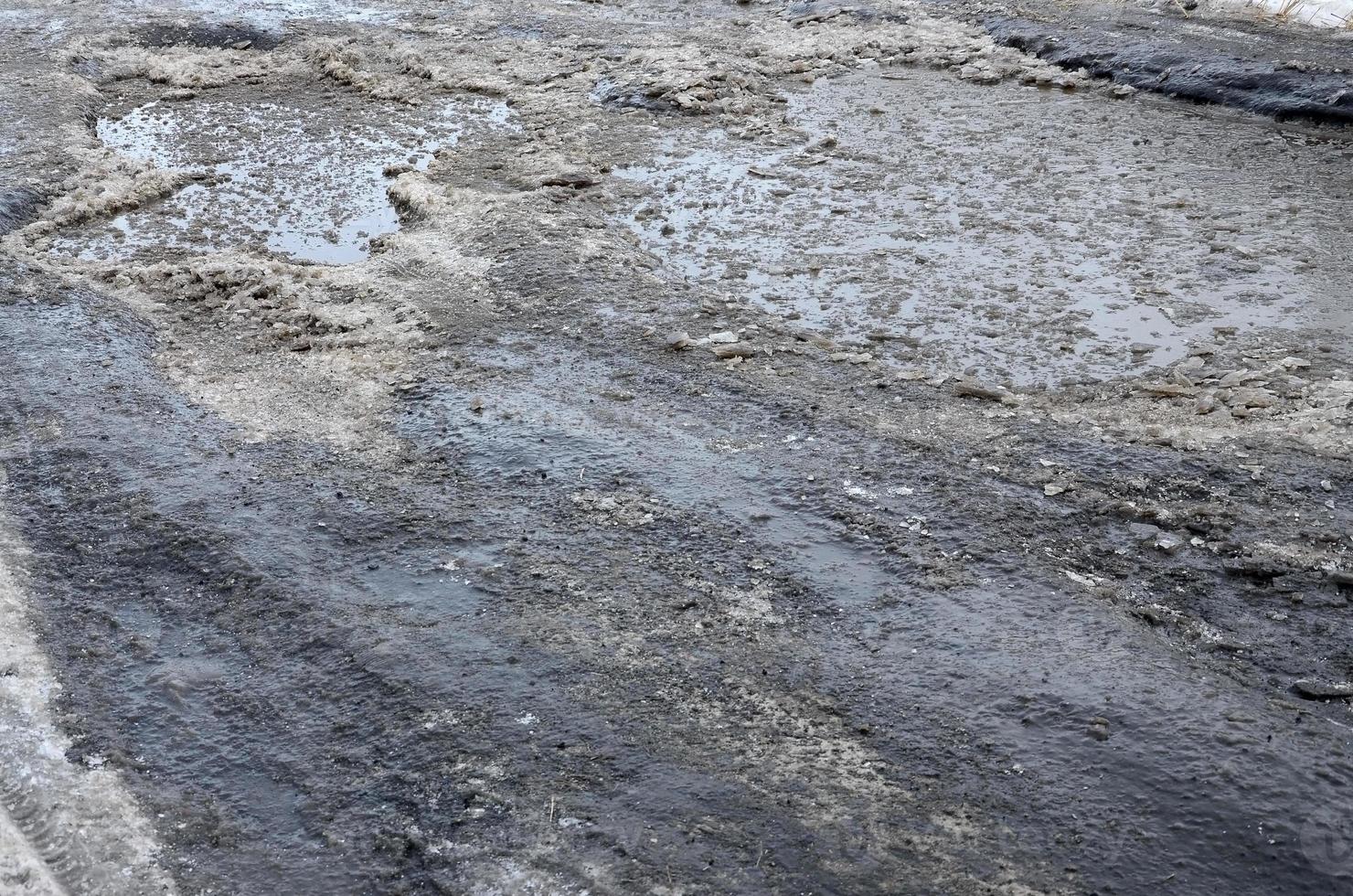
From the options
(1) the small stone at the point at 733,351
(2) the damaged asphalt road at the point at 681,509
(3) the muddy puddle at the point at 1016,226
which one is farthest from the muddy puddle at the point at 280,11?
(1) the small stone at the point at 733,351

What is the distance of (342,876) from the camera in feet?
11.3

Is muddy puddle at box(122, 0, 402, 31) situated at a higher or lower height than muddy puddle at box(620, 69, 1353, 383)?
higher

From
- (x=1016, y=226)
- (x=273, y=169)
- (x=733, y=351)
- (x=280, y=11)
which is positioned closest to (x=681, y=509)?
(x=733, y=351)

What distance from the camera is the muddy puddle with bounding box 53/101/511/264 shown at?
779 centimetres

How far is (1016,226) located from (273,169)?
18.3 feet

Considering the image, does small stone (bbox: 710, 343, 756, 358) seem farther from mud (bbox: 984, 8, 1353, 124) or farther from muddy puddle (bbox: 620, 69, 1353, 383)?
mud (bbox: 984, 8, 1353, 124)

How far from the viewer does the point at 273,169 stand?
29.3 ft

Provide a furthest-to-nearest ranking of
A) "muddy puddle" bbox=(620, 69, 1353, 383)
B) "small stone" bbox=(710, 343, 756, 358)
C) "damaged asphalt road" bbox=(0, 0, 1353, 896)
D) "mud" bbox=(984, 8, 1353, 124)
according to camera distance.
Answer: "mud" bbox=(984, 8, 1353, 124) < "muddy puddle" bbox=(620, 69, 1353, 383) < "small stone" bbox=(710, 343, 756, 358) < "damaged asphalt road" bbox=(0, 0, 1353, 896)

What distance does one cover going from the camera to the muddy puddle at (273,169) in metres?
7.79

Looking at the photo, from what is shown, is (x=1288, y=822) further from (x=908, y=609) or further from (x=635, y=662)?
(x=635, y=662)

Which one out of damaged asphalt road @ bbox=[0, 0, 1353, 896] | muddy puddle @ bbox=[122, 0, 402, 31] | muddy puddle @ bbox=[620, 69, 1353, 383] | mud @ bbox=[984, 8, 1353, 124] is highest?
mud @ bbox=[984, 8, 1353, 124]

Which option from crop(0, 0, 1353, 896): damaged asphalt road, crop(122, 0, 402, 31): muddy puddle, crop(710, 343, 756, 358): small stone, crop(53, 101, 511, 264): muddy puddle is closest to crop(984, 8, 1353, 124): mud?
crop(0, 0, 1353, 896): damaged asphalt road

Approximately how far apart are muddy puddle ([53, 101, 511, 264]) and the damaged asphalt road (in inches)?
2.5

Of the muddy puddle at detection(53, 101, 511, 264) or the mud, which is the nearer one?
the muddy puddle at detection(53, 101, 511, 264)
